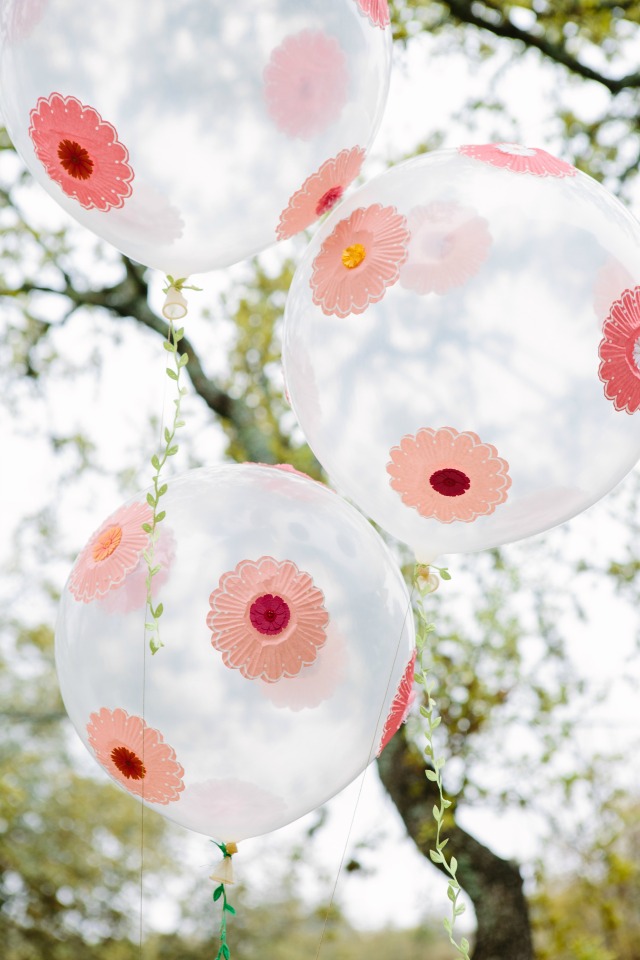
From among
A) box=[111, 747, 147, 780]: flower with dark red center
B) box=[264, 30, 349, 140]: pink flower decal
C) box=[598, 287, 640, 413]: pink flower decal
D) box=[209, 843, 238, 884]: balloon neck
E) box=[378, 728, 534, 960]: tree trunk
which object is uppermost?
box=[264, 30, 349, 140]: pink flower decal

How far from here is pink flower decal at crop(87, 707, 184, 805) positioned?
1.27 meters

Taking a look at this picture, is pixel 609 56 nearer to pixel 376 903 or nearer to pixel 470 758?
pixel 470 758

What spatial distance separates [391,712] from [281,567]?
281 mm

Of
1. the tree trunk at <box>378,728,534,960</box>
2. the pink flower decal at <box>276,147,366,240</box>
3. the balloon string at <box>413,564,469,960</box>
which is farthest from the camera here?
the tree trunk at <box>378,728,534,960</box>

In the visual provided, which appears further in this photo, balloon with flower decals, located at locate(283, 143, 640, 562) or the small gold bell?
the small gold bell

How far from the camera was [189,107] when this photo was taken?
3.88 feet

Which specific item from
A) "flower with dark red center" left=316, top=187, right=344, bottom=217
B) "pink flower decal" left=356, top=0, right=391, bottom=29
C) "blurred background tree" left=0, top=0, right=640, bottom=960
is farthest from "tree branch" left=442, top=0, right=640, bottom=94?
"flower with dark red center" left=316, top=187, right=344, bottom=217

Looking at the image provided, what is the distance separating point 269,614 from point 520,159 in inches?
27.4

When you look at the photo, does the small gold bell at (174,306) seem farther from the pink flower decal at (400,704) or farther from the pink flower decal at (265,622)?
the pink flower decal at (400,704)

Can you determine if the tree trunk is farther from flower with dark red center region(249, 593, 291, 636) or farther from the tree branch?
the tree branch

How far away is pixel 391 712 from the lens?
54.0 inches

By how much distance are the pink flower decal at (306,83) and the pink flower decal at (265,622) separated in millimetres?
579

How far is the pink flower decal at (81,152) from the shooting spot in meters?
1.20

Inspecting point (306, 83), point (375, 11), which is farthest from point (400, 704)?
point (375, 11)
